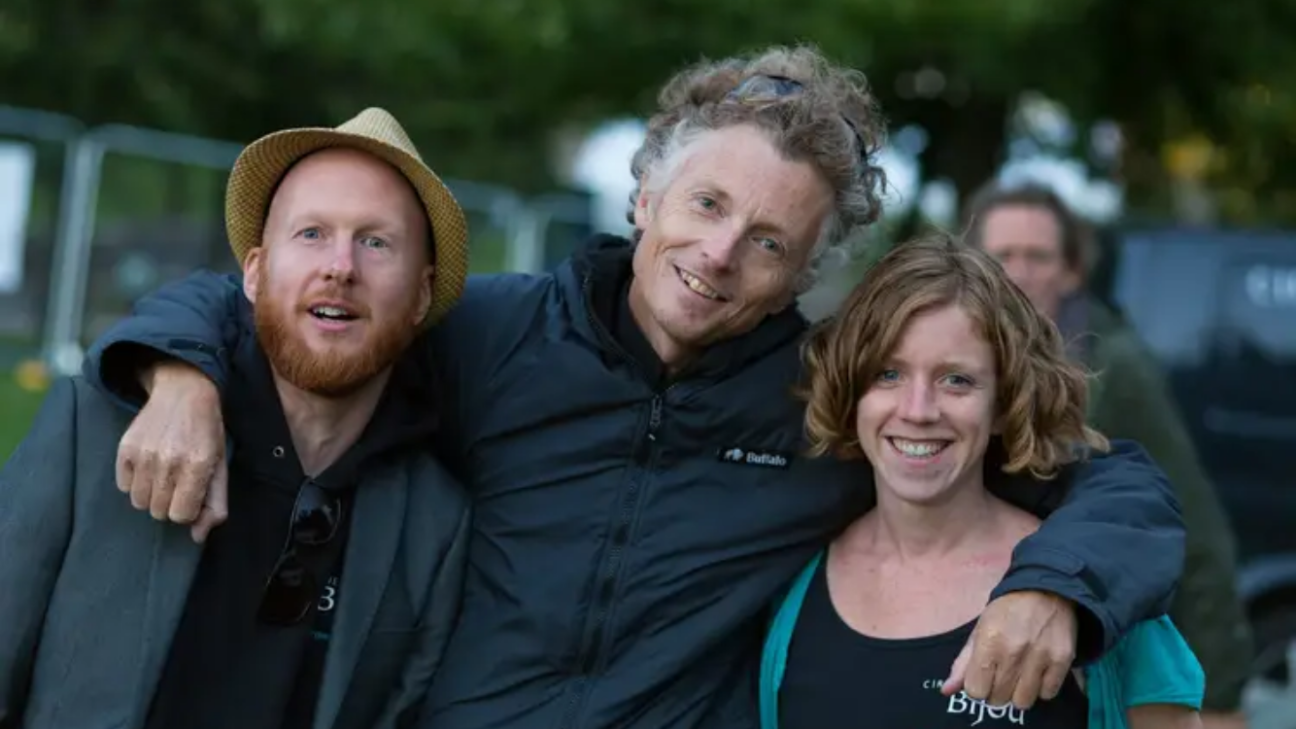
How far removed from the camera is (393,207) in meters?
3.01

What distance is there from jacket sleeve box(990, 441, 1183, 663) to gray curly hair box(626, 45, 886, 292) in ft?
2.03

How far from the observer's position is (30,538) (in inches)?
108

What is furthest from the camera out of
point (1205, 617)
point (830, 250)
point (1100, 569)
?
point (1205, 617)

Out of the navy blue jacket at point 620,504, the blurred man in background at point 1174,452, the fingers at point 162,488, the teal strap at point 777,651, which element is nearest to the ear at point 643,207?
the navy blue jacket at point 620,504

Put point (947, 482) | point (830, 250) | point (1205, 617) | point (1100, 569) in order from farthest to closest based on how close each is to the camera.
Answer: point (1205, 617) < point (830, 250) < point (947, 482) < point (1100, 569)

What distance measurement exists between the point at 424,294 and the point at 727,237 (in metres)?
0.54

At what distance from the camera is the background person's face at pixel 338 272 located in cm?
290

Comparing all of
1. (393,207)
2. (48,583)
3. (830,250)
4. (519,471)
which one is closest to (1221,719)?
(830,250)

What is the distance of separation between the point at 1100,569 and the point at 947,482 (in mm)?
324

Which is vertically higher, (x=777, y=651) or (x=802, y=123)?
(x=802, y=123)

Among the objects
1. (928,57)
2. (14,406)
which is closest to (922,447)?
(14,406)

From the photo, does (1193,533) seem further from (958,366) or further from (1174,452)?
(958,366)

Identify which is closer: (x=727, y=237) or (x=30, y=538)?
(x=30, y=538)

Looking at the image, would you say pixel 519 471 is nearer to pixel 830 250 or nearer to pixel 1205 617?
pixel 830 250
